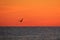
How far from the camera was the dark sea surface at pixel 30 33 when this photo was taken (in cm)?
142

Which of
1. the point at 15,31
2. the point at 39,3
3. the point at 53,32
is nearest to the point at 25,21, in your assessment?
the point at 39,3

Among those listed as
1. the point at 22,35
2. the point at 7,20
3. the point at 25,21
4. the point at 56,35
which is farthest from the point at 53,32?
the point at 7,20

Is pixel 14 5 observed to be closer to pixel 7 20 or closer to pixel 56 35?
pixel 7 20

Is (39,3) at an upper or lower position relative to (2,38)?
upper

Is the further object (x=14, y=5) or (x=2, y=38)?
(x=2, y=38)

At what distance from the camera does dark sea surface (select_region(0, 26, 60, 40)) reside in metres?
1.42

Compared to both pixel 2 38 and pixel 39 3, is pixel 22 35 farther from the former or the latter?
pixel 39 3

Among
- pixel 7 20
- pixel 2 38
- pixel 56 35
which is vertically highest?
pixel 7 20

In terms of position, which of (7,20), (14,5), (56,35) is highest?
(14,5)

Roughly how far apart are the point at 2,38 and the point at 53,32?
57 cm

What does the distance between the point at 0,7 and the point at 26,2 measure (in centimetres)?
21

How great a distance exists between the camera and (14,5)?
1.05 metres

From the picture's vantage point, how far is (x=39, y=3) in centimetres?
106

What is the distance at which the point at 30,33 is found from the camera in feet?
4.71
